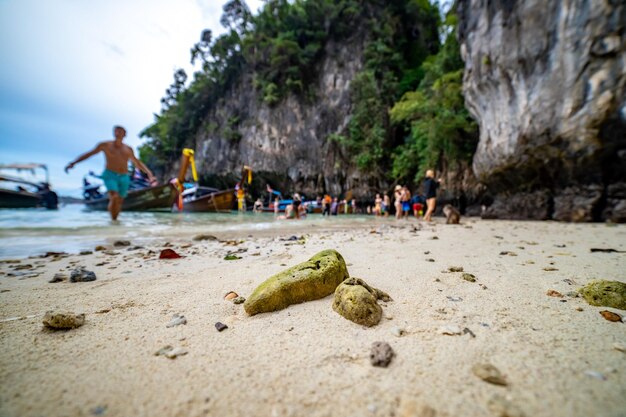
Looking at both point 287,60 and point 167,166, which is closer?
point 287,60

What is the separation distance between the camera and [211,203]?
58.6ft

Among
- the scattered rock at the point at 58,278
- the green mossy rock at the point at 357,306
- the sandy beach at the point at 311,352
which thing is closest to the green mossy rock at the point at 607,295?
the sandy beach at the point at 311,352

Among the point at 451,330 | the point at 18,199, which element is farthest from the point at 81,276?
the point at 18,199

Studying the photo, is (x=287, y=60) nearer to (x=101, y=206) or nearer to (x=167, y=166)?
(x=101, y=206)

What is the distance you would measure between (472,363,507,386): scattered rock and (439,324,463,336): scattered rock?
0.22 meters

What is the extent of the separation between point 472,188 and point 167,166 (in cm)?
3301

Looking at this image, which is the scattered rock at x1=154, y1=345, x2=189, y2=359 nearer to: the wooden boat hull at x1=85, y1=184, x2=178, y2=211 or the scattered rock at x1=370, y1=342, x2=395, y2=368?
the scattered rock at x1=370, y1=342, x2=395, y2=368

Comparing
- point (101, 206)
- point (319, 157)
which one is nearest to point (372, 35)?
point (319, 157)

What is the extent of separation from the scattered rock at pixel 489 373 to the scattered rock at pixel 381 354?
0.25m

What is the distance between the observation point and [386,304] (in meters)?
1.34

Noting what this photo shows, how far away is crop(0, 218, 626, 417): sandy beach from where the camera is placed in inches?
26.2

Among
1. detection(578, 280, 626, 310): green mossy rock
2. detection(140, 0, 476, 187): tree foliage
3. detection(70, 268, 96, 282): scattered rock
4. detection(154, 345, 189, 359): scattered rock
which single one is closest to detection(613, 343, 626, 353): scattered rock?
detection(578, 280, 626, 310): green mossy rock

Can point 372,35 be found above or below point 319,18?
below

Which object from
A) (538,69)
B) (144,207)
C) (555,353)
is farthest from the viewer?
(144,207)
